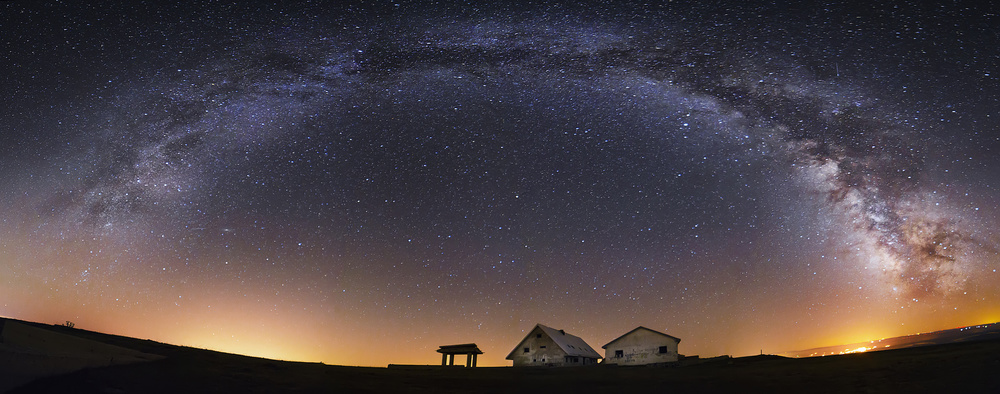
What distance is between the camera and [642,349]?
3466 centimetres

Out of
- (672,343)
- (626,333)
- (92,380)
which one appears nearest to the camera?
(92,380)

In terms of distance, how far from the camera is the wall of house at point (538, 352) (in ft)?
121

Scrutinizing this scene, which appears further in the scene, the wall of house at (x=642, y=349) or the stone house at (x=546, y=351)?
the stone house at (x=546, y=351)

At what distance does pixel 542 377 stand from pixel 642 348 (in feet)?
87.6

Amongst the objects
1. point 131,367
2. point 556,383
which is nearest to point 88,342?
point 131,367

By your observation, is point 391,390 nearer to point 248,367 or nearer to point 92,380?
point 248,367

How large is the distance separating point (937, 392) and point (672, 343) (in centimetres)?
2715

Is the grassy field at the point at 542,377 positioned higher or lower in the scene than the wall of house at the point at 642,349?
lower

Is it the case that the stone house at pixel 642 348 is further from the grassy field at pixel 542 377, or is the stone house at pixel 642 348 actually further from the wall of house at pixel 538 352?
the grassy field at pixel 542 377

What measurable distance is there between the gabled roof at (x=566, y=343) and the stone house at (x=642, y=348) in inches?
118

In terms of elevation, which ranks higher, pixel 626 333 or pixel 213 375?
pixel 626 333

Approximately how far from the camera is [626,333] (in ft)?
117

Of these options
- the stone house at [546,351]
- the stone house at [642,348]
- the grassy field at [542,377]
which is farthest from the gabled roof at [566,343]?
the grassy field at [542,377]

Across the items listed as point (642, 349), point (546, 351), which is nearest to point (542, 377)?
point (642, 349)
